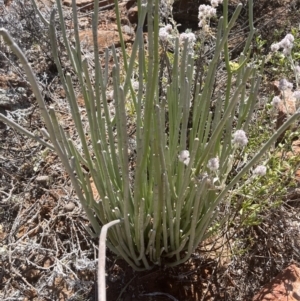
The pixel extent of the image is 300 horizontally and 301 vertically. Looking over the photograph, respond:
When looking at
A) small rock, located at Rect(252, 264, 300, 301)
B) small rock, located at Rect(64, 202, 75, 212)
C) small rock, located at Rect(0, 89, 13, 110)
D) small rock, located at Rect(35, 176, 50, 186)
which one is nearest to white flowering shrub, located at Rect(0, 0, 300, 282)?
small rock, located at Rect(252, 264, 300, 301)

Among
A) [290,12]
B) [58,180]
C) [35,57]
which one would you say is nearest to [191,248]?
[58,180]

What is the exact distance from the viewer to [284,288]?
1343 mm

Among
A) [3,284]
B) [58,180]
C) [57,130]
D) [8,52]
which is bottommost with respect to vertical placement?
[3,284]

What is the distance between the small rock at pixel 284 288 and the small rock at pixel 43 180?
3.06 feet

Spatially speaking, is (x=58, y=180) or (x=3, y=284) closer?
(x=3, y=284)

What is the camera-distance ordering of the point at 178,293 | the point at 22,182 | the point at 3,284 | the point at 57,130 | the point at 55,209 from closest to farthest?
the point at 57,130
the point at 178,293
the point at 3,284
the point at 55,209
the point at 22,182

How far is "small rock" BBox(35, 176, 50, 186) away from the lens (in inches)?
72.8

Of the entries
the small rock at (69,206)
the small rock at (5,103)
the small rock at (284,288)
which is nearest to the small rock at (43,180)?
the small rock at (69,206)

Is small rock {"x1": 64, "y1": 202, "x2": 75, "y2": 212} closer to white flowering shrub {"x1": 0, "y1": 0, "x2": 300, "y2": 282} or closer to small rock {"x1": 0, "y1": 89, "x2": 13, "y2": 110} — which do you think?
white flowering shrub {"x1": 0, "y1": 0, "x2": 300, "y2": 282}

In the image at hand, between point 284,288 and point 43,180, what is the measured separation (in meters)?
1.01

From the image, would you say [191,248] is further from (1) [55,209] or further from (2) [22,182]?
(2) [22,182]

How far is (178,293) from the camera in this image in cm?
143

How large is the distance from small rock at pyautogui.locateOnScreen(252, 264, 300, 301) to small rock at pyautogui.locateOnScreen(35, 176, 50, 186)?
0.93 m

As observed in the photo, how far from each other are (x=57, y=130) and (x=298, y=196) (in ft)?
3.27
